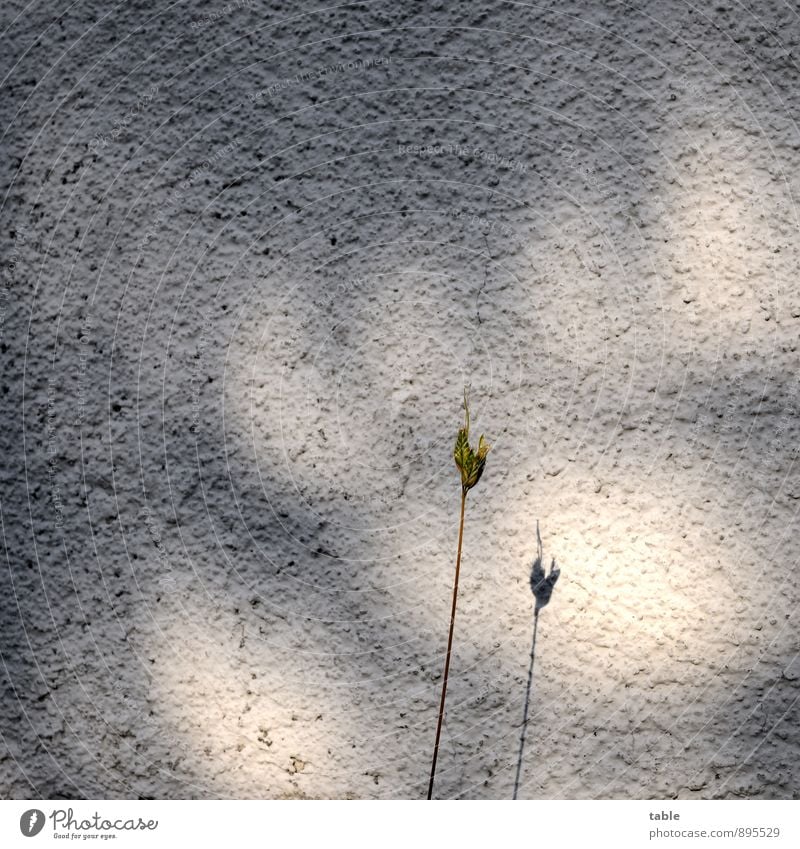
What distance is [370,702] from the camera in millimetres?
906

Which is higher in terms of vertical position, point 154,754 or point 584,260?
point 584,260

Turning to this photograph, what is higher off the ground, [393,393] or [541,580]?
[393,393]

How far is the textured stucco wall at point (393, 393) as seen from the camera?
891mm

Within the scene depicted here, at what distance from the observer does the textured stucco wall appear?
89 cm

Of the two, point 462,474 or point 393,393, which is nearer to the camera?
point 462,474

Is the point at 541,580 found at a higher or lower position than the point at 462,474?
lower

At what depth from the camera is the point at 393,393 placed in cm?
92
